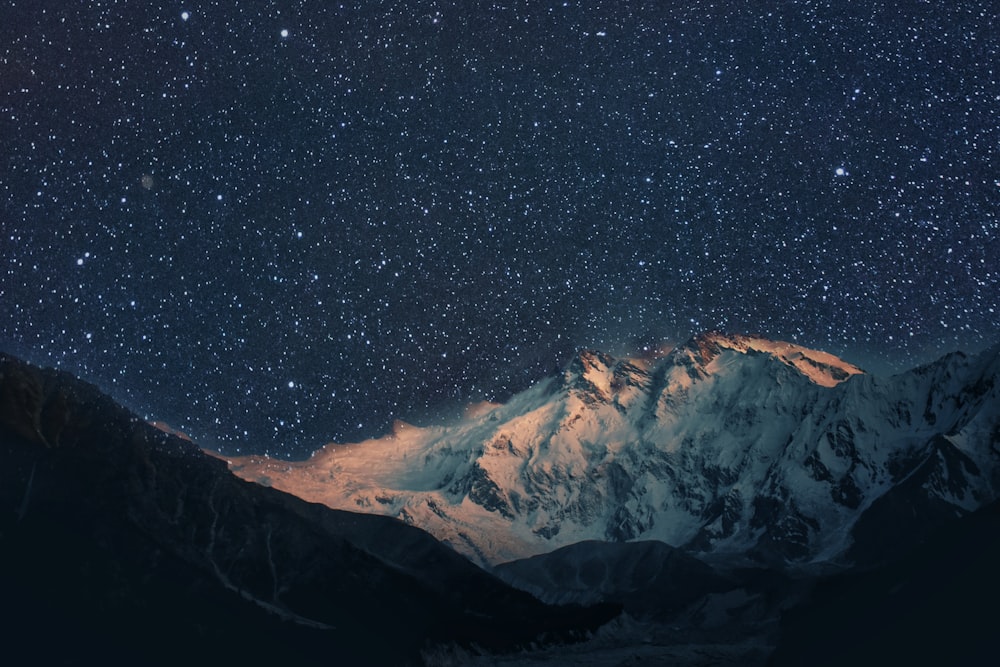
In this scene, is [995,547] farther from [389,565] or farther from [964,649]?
[389,565]

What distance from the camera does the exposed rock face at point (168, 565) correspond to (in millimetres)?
86375

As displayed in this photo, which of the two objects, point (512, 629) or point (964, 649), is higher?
point (512, 629)

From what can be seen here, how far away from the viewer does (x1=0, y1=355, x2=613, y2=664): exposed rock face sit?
86.4m

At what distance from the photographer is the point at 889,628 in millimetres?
170250

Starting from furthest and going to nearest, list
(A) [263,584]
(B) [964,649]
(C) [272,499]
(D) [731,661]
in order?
(D) [731,661] → (C) [272,499] → (B) [964,649] → (A) [263,584]

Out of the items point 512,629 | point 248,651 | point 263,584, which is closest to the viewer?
point 248,651

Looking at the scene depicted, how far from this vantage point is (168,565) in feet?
362

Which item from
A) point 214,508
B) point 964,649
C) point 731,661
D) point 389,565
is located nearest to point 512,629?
point 389,565

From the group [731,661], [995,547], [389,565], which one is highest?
[389,565]

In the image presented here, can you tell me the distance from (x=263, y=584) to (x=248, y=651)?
25681 mm

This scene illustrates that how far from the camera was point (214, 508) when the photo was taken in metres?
138

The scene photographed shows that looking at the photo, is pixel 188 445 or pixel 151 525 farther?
pixel 188 445

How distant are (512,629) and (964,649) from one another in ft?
262

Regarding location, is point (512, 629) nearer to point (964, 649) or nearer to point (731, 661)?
point (731, 661)
